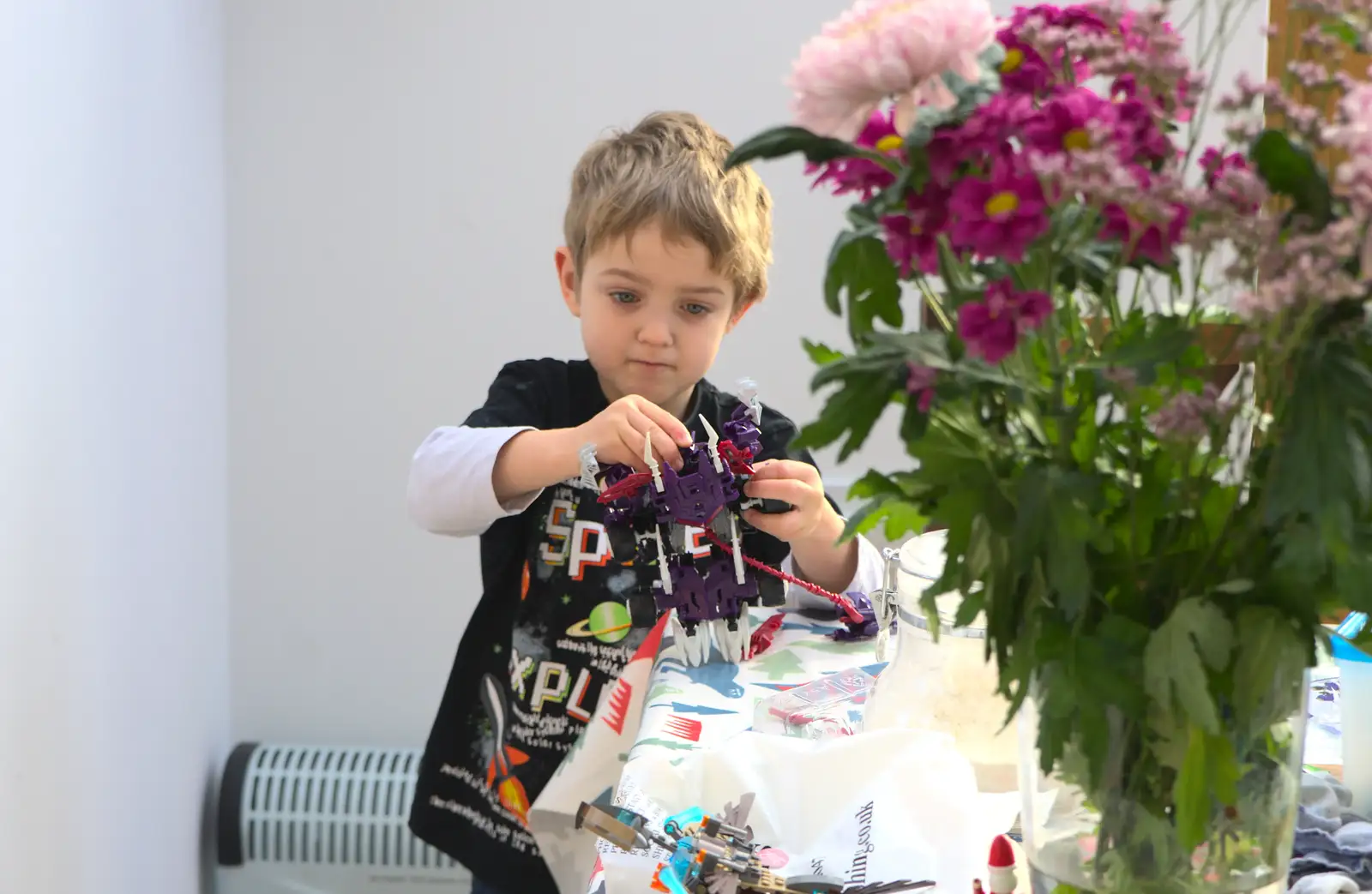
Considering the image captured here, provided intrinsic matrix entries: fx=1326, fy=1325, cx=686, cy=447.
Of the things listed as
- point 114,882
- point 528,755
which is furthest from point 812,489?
point 114,882

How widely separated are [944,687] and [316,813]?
1.32 m

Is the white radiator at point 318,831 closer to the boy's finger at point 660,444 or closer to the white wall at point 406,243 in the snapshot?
the white wall at point 406,243

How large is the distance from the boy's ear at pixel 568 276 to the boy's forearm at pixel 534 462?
0.22 m

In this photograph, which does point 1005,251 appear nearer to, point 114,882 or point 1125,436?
point 1125,436

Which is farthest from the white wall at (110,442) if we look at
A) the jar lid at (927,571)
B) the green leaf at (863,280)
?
the green leaf at (863,280)

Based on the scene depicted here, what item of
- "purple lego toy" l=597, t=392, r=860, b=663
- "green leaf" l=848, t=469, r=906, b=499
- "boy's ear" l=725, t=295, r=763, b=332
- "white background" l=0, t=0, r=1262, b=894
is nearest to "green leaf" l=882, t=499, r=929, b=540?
"green leaf" l=848, t=469, r=906, b=499

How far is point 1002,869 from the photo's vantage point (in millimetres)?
671

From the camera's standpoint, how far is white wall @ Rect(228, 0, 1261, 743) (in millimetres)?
1922

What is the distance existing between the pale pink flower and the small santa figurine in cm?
37

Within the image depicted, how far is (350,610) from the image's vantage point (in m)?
2.03

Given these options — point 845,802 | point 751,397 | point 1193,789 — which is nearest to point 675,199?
point 751,397

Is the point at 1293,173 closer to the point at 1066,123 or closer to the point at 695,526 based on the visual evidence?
the point at 1066,123

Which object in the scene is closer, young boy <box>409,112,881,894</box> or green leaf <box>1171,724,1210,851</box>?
green leaf <box>1171,724,1210,851</box>

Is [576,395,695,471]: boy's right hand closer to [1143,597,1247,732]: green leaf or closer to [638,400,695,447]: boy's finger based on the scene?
[638,400,695,447]: boy's finger
